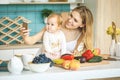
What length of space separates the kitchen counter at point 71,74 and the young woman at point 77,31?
0.53m

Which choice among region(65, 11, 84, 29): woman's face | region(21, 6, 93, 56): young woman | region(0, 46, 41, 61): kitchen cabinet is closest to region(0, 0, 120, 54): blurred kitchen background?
region(0, 46, 41, 61): kitchen cabinet

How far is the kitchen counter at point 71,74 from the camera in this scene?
5.02 ft

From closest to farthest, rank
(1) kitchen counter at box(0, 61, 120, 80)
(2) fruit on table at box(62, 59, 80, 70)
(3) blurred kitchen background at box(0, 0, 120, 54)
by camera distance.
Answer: (1) kitchen counter at box(0, 61, 120, 80), (2) fruit on table at box(62, 59, 80, 70), (3) blurred kitchen background at box(0, 0, 120, 54)

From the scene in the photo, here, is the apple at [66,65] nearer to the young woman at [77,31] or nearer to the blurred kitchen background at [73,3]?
the young woman at [77,31]

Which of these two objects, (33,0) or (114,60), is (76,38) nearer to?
(114,60)

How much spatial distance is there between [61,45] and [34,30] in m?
1.73

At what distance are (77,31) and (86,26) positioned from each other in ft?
0.70

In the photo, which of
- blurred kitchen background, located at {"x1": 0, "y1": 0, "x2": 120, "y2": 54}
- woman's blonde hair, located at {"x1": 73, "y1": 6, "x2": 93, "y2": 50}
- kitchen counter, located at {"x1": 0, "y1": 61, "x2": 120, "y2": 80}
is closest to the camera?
kitchen counter, located at {"x1": 0, "y1": 61, "x2": 120, "y2": 80}

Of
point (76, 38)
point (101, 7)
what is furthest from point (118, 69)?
point (101, 7)

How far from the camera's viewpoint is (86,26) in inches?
94.0

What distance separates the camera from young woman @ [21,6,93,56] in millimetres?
2348

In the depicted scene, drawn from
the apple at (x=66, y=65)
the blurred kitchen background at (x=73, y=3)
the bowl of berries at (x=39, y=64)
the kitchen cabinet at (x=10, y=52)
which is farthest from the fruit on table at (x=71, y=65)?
the blurred kitchen background at (x=73, y=3)

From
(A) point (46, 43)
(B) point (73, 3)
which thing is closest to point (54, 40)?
(A) point (46, 43)

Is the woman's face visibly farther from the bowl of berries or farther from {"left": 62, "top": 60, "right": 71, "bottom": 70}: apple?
the bowl of berries
